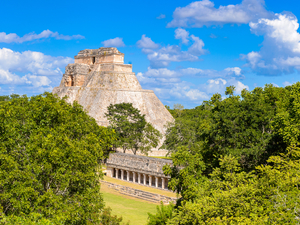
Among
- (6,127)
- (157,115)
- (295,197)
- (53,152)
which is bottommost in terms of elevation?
(295,197)

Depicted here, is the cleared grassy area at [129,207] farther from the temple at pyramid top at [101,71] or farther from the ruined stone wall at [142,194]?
the temple at pyramid top at [101,71]

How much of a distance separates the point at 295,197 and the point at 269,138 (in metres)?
10.4

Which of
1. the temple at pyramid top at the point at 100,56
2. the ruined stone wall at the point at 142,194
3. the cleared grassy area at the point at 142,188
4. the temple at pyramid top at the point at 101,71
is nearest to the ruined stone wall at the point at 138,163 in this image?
the cleared grassy area at the point at 142,188

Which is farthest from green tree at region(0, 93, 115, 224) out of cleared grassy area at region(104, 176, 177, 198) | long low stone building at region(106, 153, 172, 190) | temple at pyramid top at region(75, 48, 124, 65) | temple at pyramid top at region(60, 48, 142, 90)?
temple at pyramid top at region(75, 48, 124, 65)

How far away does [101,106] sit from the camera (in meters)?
54.1

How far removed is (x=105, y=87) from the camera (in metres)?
57.6

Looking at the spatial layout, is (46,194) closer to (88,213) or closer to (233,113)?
(88,213)

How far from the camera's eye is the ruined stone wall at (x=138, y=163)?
32969 millimetres

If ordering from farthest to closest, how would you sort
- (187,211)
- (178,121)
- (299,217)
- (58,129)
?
(178,121) → (58,129) → (187,211) → (299,217)

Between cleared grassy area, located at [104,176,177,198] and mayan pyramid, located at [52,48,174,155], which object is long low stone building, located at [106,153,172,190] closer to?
cleared grassy area, located at [104,176,177,198]

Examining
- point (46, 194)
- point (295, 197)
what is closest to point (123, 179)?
point (46, 194)

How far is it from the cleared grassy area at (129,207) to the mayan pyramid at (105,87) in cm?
2179

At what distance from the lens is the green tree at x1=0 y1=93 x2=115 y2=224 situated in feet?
44.0

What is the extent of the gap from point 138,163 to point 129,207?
8.69 metres
